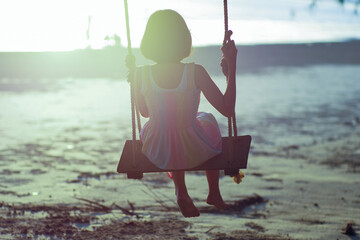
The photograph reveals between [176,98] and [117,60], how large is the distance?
27.4m

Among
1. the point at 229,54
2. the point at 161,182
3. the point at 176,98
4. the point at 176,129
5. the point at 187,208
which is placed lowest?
the point at 161,182

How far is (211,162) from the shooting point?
3225 millimetres

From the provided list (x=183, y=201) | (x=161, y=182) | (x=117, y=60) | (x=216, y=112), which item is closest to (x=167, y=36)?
(x=183, y=201)

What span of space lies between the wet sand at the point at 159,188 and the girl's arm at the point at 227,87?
99.1 inches

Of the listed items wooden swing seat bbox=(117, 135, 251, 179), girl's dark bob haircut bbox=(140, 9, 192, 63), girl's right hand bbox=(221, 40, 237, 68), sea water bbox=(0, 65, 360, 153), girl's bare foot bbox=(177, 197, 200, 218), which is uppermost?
girl's dark bob haircut bbox=(140, 9, 192, 63)

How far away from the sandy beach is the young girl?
2365mm

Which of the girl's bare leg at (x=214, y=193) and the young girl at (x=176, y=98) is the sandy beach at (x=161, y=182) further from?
the young girl at (x=176, y=98)

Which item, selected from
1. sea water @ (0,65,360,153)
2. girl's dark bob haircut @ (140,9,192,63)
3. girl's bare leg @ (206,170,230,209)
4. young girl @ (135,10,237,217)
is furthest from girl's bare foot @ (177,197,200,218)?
sea water @ (0,65,360,153)

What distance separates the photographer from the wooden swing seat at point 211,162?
3.18 metres

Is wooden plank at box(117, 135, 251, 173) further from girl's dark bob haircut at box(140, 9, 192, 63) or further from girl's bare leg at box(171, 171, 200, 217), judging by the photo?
girl's dark bob haircut at box(140, 9, 192, 63)

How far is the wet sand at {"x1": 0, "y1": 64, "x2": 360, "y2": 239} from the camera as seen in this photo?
5.73m

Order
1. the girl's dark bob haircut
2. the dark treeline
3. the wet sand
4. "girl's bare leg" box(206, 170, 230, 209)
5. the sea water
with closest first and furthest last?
the girl's dark bob haircut → "girl's bare leg" box(206, 170, 230, 209) → the wet sand → the sea water → the dark treeline

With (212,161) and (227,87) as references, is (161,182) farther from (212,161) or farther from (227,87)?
(227,87)

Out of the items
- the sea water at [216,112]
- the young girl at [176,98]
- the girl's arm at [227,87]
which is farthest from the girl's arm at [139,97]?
the sea water at [216,112]
